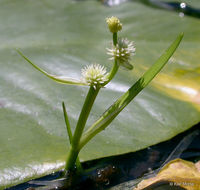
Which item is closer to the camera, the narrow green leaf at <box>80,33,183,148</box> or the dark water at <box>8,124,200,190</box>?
the narrow green leaf at <box>80,33,183,148</box>

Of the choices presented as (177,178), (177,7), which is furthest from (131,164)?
(177,7)

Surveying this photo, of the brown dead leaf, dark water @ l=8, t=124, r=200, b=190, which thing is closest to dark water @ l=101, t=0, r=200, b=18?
dark water @ l=8, t=124, r=200, b=190

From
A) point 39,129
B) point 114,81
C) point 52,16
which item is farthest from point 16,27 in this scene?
point 39,129

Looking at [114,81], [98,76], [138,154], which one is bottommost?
[138,154]

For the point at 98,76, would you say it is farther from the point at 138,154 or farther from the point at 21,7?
the point at 21,7

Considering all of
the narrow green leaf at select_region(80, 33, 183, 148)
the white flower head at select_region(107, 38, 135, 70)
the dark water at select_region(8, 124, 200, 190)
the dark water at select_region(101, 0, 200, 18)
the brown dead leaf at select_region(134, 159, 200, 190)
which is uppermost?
the white flower head at select_region(107, 38, 135, 70)

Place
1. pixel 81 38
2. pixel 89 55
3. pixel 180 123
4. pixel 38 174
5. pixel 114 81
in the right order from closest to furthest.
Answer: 1. pixel 38 174
2. pixel 180 123
3. pixel 114 81
4. pixel 89 55
5. pixel 81 38

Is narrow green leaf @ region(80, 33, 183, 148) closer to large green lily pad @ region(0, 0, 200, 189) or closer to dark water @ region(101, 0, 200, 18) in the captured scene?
large green lily pad @ region(0, 0, 200, 189)
